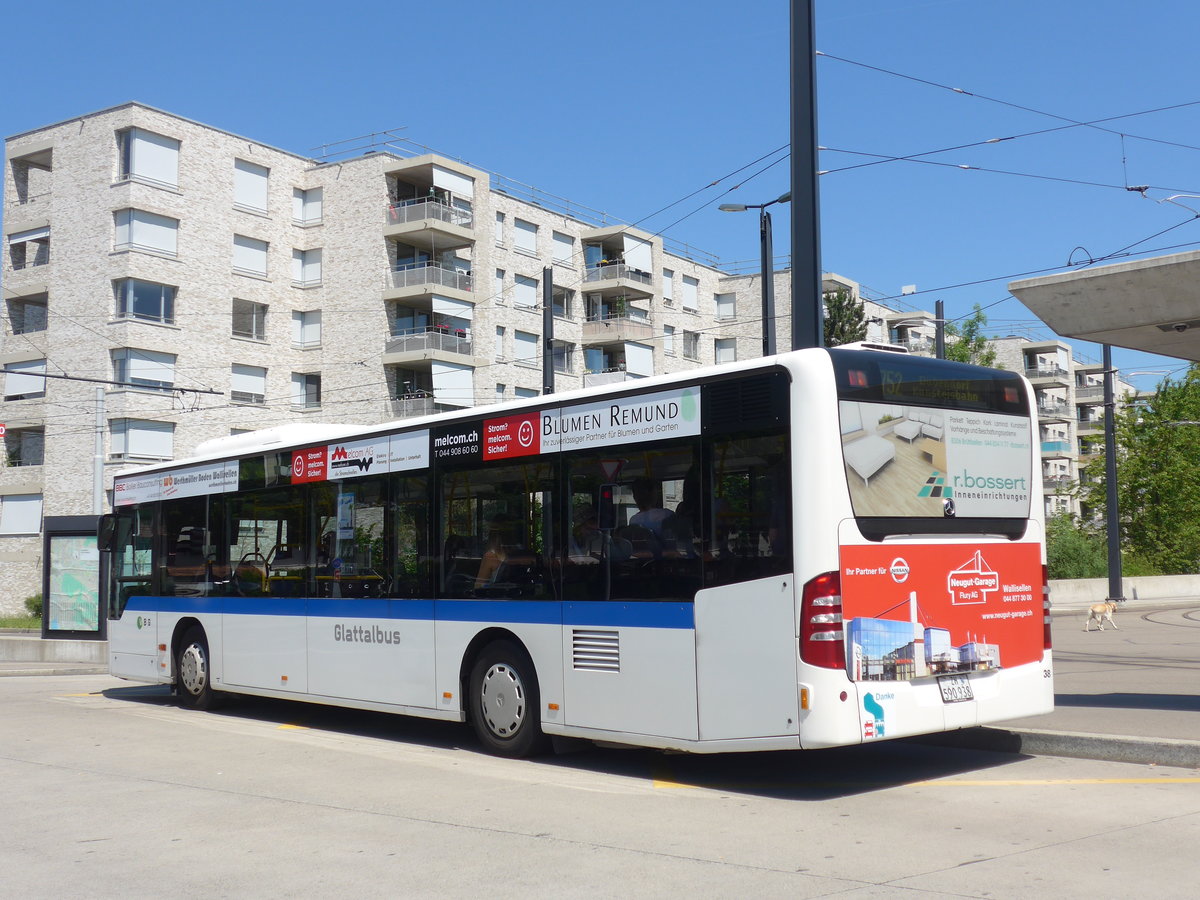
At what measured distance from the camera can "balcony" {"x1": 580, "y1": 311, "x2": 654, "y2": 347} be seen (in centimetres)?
6225

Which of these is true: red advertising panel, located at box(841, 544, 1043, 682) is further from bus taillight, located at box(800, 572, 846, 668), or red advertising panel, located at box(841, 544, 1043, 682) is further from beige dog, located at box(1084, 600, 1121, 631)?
beige dog, located at box(1084, 600, 1121, 631)

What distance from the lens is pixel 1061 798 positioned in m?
8.01

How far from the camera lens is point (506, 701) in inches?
414

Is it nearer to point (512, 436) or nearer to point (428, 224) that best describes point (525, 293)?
point (428, 224)

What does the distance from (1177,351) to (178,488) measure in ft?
37.8

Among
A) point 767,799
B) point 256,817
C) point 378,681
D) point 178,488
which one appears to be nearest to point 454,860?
point 256,817

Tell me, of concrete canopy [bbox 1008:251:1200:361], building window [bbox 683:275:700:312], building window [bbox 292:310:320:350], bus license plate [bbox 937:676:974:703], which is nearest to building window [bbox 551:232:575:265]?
building window [bbox 683:275:700:312]

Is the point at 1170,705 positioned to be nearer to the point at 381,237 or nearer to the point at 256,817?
the point at 256,817

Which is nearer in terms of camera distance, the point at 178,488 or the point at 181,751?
the point at 181,751

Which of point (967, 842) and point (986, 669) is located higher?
point (986, 669)

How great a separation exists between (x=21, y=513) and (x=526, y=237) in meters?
24.6

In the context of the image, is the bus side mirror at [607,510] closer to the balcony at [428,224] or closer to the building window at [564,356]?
the balcony at [428,224]

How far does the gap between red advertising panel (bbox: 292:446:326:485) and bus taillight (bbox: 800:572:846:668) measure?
639 cm

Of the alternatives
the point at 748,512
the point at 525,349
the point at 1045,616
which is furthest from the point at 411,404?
the point at 748,512
